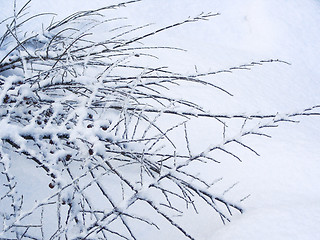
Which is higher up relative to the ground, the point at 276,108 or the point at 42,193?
the point at 276,108

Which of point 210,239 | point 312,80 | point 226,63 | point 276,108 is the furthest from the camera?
point 312,80

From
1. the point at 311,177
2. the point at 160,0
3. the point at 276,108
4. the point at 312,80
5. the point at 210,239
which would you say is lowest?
the point at 210,239

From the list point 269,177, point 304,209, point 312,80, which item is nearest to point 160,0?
point 312,80

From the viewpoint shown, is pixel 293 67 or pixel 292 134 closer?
pixel 292 134

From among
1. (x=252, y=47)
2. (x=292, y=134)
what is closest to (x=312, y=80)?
(x=252, y=47)

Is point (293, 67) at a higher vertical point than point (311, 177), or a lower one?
higher

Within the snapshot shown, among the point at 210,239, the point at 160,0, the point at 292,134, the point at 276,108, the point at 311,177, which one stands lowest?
the point at 210,239

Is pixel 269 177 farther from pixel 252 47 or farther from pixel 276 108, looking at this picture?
pixel 252 47

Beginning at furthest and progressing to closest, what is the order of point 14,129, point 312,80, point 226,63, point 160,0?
point 160,0, point 312,80, point 226,63, point 14,129

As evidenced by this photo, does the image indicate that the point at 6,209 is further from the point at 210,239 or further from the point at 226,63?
the point at 226,63
